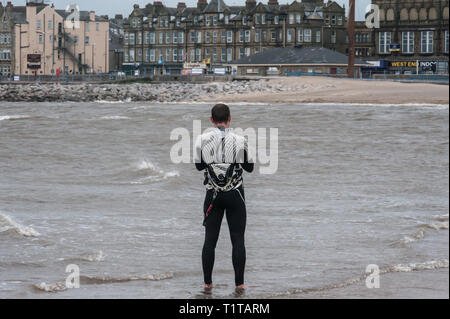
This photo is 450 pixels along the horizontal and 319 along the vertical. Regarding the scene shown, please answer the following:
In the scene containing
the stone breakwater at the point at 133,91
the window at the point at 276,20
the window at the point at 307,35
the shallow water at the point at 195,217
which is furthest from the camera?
the window at the point at 276,20

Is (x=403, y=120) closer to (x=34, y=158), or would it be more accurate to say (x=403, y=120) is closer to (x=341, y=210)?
(x=34, y=158)

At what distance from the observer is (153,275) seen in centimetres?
934

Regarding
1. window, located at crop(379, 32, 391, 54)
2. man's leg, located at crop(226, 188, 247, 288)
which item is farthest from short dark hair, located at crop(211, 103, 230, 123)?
window, located at crop(379, 32, 391, 54)

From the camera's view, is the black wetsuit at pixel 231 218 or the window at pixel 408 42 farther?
A: the window at pixel 408 42

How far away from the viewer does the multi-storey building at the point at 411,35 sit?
86812 mm

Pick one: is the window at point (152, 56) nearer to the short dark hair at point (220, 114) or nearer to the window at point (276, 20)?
the window at point (276, 20)

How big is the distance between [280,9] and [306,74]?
2070 cm

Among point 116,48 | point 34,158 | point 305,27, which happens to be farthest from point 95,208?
point 116,48

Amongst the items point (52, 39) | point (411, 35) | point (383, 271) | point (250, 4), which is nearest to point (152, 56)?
point (52, 39)

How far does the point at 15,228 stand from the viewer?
41.2 ft

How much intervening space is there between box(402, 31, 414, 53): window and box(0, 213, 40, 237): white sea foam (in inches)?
3210

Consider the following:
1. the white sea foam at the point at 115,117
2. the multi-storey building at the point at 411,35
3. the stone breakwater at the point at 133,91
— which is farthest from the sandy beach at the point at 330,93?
the multi-storey building at the point at 411,35

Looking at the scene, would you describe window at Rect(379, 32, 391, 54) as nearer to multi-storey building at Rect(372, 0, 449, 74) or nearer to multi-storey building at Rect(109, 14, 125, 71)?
multi-storey building at Rect(372, 0, 449, 74)

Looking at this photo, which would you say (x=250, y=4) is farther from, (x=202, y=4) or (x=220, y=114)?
(x=220, y=114)
